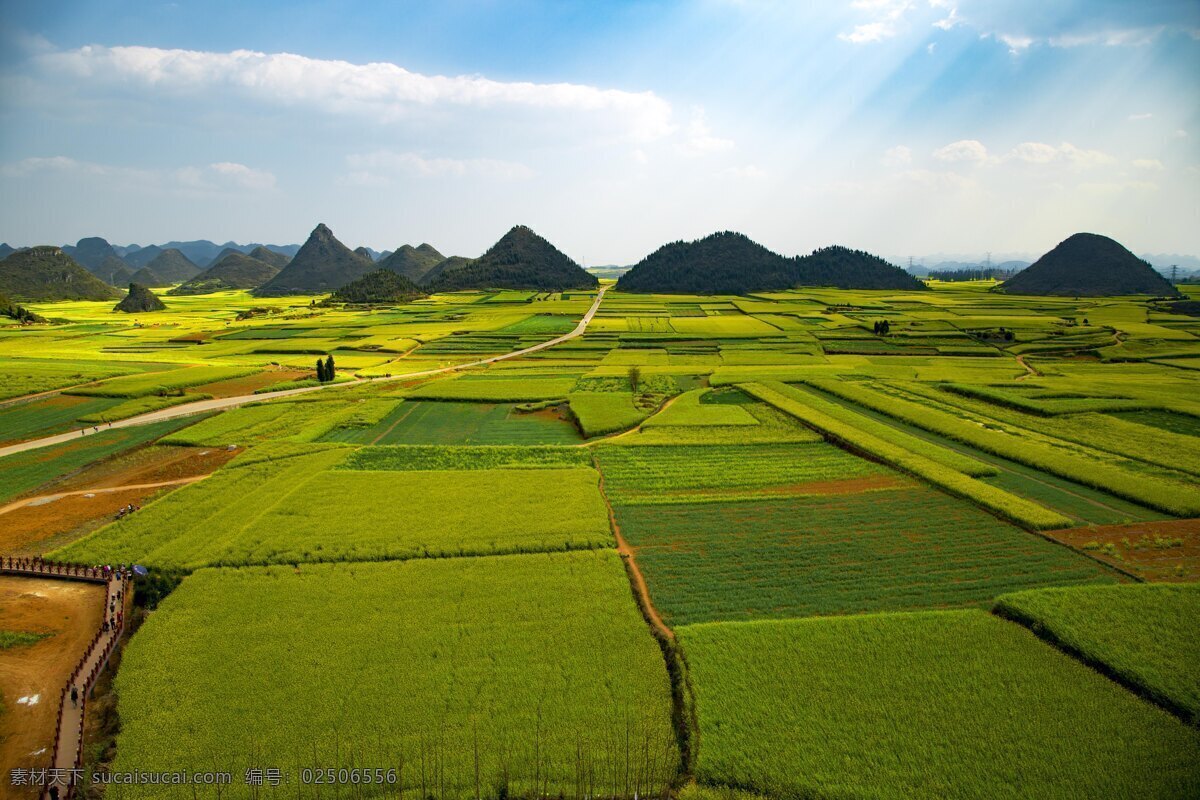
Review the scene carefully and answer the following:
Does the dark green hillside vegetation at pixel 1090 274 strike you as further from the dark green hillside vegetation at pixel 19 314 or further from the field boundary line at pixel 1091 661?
the dark green hillside vegetation at pixel 19 314

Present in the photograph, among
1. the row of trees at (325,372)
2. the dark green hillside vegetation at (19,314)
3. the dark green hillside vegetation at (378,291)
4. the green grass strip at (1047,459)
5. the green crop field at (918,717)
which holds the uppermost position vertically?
the dark green hillside vegetation at (378,291)

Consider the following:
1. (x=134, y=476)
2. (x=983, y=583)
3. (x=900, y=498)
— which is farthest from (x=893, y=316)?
(x=134, y=476)

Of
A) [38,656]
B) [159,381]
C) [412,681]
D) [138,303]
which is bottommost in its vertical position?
[38,656]

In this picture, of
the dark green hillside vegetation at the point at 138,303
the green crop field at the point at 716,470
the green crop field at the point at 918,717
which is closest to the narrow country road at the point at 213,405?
the green crop field at the point at 716,470

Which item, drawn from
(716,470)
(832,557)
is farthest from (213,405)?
(832,557)

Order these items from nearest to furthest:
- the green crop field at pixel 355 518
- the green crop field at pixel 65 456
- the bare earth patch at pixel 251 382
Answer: the green crop field at pixel 355 518
the green crop field at pixel 65 456
the bare earth patch at pixel 251 382

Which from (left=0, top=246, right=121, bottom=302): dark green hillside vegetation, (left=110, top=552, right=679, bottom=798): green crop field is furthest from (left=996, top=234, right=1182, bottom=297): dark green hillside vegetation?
(left=0, top=246, right=121, bottom=302): dark green hillside vegetation

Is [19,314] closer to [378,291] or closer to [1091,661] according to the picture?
[378,291]
